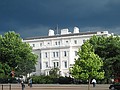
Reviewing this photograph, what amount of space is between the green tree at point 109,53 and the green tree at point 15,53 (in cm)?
2097

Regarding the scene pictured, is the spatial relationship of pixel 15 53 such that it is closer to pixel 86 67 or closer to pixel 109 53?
pixel 109 53

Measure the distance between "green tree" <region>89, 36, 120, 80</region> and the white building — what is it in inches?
1364

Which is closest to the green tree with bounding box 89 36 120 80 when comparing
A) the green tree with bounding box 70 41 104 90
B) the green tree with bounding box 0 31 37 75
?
the green tree with bounding box 70 41 104 90

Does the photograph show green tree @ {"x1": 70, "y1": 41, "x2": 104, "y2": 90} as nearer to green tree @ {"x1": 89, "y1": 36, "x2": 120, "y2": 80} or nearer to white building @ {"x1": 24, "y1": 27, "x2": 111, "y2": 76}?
green tree @ {"x1": 89, "y1": 36, "x2": 120, "y2": 80}

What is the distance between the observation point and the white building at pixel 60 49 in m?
127

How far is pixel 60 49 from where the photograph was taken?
129625 mm

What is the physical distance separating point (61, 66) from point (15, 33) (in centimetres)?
2874

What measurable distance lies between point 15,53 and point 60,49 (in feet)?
111

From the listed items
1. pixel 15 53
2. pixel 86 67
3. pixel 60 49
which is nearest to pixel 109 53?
pixel 86 67

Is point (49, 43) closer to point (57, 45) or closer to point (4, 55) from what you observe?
point (57, 45)

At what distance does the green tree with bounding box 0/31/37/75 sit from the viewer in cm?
9806

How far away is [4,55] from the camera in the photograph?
99.1 meters

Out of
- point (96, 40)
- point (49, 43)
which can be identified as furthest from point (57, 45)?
point (96, 40)

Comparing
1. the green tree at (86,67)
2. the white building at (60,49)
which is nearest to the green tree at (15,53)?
the white building at (60,49)
